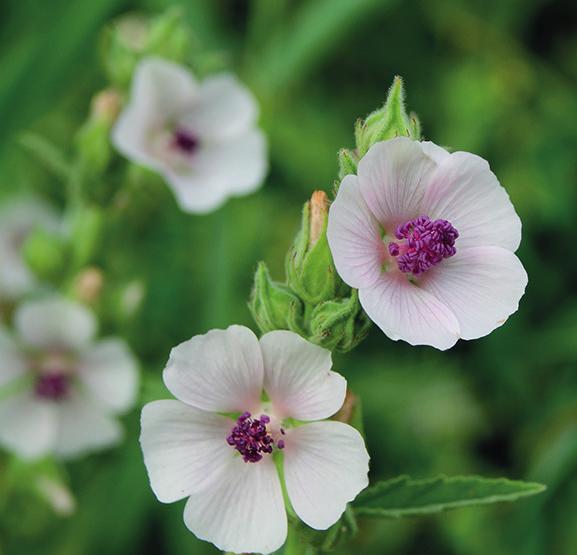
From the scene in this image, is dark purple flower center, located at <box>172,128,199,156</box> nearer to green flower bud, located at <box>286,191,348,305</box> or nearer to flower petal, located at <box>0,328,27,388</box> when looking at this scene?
flower petal, located at <box>0,328,27,388</box>

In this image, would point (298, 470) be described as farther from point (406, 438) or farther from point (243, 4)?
point (243, 4)

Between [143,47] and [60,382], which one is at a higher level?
[143,47]

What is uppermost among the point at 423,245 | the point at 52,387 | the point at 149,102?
the point at 149,102

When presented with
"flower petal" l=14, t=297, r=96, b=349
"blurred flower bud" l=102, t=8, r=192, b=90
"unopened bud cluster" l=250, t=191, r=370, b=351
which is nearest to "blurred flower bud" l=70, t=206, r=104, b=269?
"flower petal" l=14, t=297, r=96, b=349

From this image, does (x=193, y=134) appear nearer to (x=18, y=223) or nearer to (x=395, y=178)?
(x=18, y=223)

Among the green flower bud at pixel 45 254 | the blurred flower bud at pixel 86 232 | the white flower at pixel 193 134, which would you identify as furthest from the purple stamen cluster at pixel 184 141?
the green flower bud at pixel 45 254

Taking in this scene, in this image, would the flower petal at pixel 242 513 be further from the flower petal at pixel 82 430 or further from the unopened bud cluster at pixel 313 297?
the flower petal at pixel 82 430

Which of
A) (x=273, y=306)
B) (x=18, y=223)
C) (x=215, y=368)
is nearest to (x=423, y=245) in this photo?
(x=273, y=306)

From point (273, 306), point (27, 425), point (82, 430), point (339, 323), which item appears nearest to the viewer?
point (339, 323)
